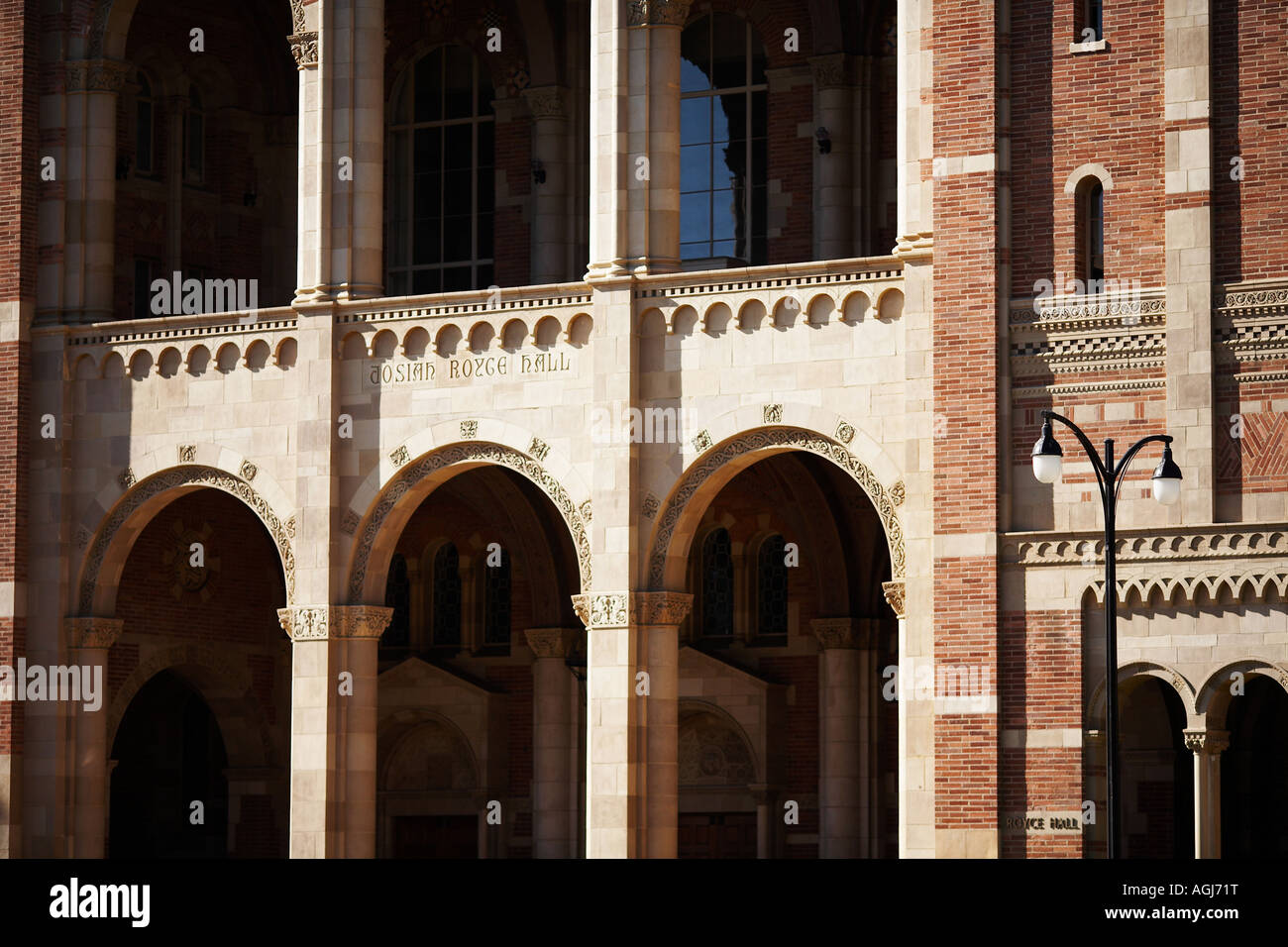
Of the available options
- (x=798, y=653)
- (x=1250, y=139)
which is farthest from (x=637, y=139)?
(x=798, y=653)

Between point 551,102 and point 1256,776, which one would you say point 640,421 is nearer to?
point 551,102

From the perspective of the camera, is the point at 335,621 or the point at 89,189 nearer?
the point at 335,621

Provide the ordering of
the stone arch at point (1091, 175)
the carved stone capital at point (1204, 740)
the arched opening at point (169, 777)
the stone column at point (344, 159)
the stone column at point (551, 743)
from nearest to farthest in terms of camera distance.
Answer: the carved stone capital at point (1204, 740) → the stone arch at point (1091, 175) → the stone column at point (344, 159) → the stone column at point (551, 743) → the arched opening at point (169, 777)

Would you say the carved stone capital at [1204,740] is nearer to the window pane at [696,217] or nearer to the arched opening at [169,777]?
the window pane at [696,217]

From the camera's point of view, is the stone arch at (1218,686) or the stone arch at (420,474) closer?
the stone arch at (1218,686)

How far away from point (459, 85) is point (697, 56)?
3.66 m

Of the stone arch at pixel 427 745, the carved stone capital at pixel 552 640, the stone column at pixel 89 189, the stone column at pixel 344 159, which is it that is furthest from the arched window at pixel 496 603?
the stone column at pixel 89 189

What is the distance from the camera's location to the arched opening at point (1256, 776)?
96.5 ft

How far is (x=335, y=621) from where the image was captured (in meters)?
29.1

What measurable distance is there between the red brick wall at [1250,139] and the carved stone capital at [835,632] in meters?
8.76

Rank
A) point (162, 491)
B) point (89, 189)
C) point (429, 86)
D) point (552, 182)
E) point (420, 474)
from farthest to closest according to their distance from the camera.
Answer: point (429, 86) → point (552, 182) → point (89, 189) → point (162, 491) → point (420, 474)

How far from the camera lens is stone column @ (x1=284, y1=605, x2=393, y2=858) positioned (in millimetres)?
28719
